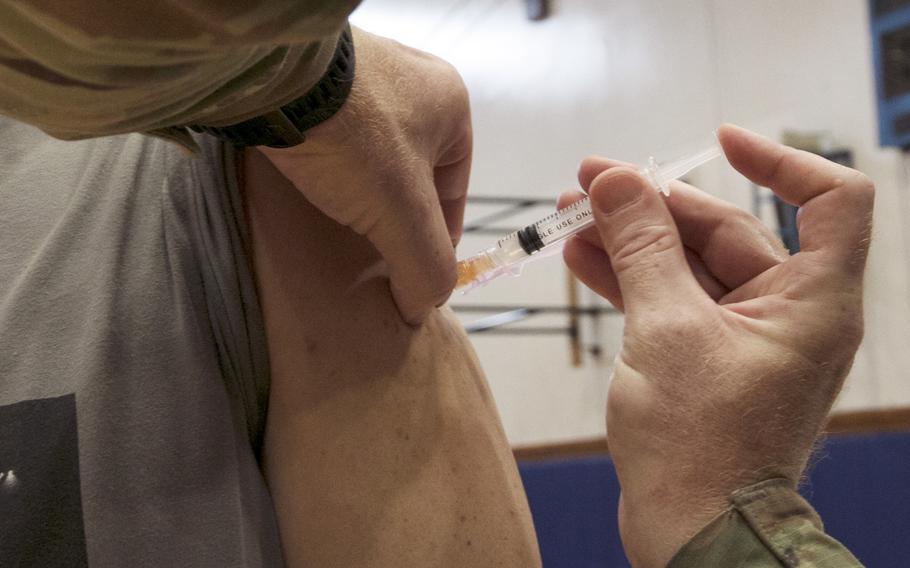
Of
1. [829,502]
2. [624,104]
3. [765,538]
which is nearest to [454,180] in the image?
[765,538]

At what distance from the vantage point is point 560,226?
33.0 inches

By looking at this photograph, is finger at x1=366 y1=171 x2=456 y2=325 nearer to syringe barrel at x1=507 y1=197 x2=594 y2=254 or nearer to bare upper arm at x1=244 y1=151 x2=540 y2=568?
bare upper arm at x1=244 y1=151 x2=540 y2=568

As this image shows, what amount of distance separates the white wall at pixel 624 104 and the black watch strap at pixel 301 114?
10.2 ft

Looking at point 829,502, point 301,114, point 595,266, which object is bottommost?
point 829,502

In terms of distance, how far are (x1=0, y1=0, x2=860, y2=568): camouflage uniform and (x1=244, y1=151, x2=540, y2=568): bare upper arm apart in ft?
0.58

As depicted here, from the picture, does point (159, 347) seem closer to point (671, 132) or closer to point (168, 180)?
point (168, 180)

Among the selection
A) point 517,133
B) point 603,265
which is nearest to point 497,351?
point 517,133

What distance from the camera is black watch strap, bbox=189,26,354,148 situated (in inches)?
21.8

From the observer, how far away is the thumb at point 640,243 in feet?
2.17

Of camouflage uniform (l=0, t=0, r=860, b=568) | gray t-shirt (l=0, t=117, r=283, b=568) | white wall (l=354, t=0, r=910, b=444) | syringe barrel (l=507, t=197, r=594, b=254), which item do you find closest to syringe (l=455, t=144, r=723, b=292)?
syringe barrel (l=507, t=197, r=594, b=254)

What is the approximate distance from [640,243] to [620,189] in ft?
0.15

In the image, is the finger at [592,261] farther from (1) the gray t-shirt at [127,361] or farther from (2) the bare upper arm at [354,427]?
(1) the gray t-shirt at [127,361]

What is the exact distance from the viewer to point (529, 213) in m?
4.85

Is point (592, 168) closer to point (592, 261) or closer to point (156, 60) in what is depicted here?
point (592, 261)
